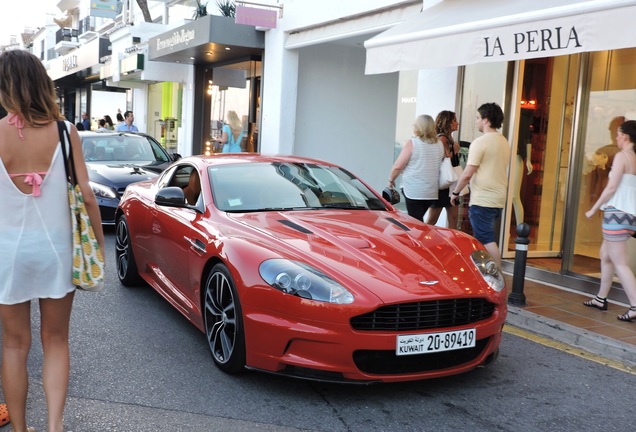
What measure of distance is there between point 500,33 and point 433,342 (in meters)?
3.80

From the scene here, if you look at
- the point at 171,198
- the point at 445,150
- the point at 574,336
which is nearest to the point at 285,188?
the point at 171,198

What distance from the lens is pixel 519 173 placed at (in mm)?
Answer: 8555

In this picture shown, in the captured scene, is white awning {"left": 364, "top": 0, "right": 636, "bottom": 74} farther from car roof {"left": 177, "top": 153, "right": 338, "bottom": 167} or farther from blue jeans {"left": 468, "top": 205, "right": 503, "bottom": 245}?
car roof {"left": 177, "top": 153, "right": 338, "bottom": 167}

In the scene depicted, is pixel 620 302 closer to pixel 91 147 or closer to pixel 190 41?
pixel 91 147

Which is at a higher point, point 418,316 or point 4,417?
point 418,316

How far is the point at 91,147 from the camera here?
10.6 m

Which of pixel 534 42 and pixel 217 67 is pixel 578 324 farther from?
pixel 217 67

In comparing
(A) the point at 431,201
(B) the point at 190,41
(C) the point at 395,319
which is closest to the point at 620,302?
(A) the point at 431,201

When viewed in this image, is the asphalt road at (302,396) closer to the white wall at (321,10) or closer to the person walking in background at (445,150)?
the person walking in background at (445,150)

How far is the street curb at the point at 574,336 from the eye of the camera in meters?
4.88

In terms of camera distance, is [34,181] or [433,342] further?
[433,342]

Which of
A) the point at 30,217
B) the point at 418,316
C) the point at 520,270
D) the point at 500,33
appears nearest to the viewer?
the point at 30,217

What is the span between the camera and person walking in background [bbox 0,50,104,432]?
2822mm

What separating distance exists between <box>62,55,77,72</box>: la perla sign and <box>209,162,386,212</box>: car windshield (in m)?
25.1
